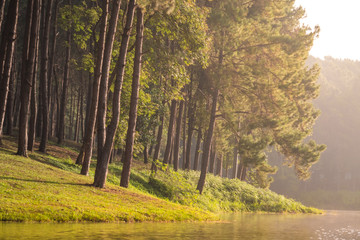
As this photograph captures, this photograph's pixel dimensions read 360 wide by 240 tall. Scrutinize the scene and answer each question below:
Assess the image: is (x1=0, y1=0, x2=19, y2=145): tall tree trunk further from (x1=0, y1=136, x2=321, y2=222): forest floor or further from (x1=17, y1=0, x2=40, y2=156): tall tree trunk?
(x1=0, y1=136, x2=321, y2=222): forest floor

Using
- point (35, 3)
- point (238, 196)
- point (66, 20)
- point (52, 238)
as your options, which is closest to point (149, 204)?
point (52, 238)

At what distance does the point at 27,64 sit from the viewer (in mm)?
20438

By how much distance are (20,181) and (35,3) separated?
10.2 metres

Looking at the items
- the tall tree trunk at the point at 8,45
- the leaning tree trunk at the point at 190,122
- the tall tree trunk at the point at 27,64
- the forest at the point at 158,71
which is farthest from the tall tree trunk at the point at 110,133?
the leaning tree trunk at the point at 190,122

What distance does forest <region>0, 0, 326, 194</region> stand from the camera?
18.9m

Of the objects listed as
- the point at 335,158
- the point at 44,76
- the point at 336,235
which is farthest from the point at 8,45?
the point at 335,158

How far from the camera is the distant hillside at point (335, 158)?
313 ft

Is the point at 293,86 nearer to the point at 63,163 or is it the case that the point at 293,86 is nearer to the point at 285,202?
the point at 285,202

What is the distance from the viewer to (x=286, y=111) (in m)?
30.8

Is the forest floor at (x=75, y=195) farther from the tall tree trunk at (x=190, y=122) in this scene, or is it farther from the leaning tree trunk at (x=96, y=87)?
the tall tree trunk at (x=190, y=122)

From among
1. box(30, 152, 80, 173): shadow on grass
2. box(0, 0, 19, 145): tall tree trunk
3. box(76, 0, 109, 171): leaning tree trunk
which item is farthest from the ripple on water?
box(0, 0, 19, 145): tall tree trunk

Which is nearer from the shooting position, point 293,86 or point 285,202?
point 293,86

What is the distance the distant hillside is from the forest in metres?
60.3

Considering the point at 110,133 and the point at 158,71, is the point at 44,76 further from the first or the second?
the point at 110,133
